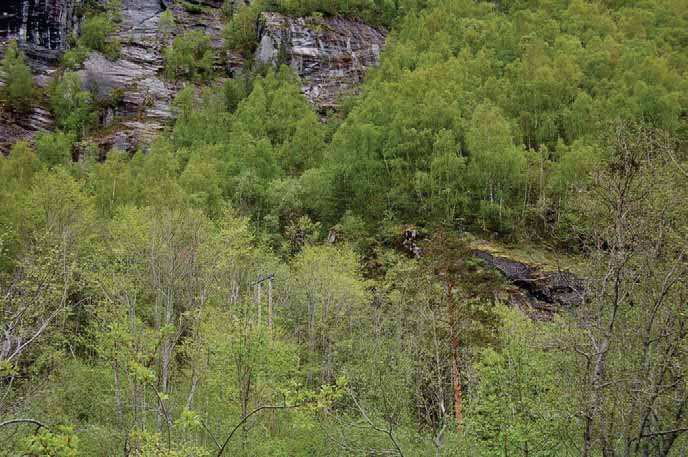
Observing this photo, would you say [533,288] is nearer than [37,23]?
Yes

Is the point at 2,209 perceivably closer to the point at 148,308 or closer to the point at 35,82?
the point at 148,308

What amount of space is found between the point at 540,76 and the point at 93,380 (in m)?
57.4

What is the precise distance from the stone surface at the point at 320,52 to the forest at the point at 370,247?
284 centimetres

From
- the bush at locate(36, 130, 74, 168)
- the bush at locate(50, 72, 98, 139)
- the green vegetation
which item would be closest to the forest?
the bush at locate(50, 72, 98, 139)

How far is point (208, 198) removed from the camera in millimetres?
48969

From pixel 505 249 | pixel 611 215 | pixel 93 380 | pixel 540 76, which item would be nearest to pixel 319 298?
pixel 93 380

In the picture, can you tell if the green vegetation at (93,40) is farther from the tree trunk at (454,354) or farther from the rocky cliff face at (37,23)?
the tree trunk at (454,354)

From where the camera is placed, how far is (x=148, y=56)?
9500 cm

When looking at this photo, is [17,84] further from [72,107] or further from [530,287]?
[530,287]

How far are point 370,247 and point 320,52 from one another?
180 feet

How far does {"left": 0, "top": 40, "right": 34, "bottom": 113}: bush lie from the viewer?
78.4 meters

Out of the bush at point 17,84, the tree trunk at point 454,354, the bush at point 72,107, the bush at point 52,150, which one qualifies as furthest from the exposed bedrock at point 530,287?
the bush at point 17,84

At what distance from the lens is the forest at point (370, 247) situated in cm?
1107

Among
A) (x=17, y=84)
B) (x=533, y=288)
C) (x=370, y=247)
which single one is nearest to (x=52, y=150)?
(x=17, y=84)
